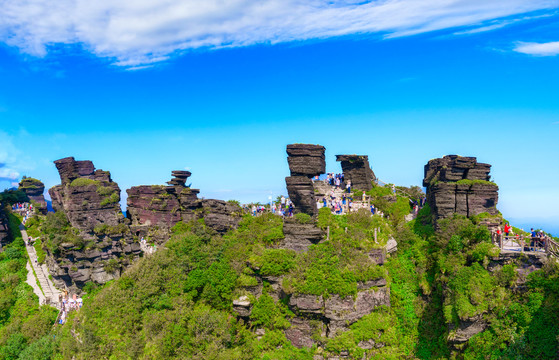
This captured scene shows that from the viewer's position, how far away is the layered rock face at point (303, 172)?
1640 inches

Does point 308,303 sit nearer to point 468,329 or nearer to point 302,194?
point 468,329

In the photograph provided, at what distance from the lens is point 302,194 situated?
4153 cm

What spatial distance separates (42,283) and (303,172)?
38427mm

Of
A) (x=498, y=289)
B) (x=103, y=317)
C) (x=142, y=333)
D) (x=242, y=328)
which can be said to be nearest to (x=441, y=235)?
(x=498, y=289)

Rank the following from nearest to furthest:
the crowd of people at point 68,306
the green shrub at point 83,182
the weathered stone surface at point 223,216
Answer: the crowd of people at point 68,306 < the weathered stone surface at point 223,216 < the green shrub at point 83,182

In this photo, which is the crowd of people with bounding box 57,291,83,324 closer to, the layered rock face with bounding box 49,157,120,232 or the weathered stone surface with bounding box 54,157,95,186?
the layered rock face with bounding box 49,157,120,232

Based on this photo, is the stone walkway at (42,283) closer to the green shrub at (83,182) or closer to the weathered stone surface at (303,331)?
the green shrub at (83,182)

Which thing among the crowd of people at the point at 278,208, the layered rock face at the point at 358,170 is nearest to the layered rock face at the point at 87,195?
the crowd of people at the point at 278,208

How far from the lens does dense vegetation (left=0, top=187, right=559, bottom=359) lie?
2725cm

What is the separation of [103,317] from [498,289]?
37036 mm

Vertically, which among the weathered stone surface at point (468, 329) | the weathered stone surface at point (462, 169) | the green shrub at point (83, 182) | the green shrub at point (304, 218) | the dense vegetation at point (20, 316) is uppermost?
the weathered stone surface at point (462, 169)

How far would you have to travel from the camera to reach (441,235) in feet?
114

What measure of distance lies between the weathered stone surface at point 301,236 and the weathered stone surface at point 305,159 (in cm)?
680

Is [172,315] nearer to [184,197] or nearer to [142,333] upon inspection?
[142,333]
